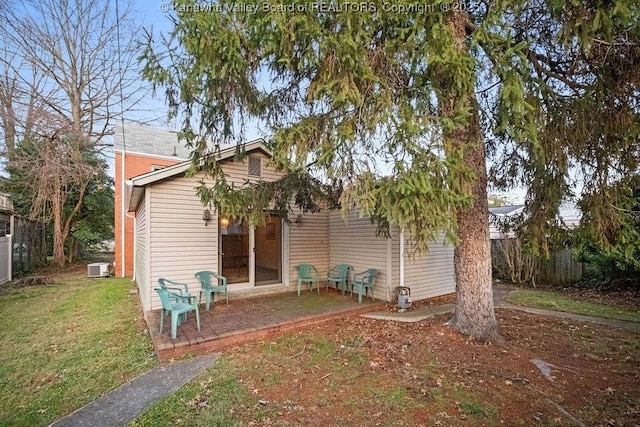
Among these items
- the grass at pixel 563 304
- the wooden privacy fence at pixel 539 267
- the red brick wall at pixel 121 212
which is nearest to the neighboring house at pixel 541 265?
the wooden privacy fence at pixel 539 267

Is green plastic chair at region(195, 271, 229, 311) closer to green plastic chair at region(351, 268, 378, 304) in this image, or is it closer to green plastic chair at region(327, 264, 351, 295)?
green plastic chair at region(327, 264, 351, 295)

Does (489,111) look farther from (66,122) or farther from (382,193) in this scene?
(66,122)

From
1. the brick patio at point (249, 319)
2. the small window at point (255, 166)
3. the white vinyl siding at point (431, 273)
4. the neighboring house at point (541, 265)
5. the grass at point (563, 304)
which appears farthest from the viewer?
Answer: the neighboring house at point (541, 265)

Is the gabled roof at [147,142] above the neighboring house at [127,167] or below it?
above

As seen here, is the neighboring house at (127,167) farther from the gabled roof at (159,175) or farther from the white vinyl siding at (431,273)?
the white vinyl siding at (431,273)

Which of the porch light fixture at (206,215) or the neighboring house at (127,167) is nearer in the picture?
the porch light fixture at (206,215)

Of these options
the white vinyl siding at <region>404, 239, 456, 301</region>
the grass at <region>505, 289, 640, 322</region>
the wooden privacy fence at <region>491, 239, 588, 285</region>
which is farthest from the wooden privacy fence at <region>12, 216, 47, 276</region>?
the wooden privacy fence at <region>491, 239, 588, 285</region>

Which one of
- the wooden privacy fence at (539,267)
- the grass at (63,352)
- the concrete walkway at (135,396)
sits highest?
the wooden privacy fence at (539,267)

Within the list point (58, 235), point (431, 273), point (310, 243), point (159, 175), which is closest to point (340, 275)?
point (310, 243)

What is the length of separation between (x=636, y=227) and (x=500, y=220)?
1.93m

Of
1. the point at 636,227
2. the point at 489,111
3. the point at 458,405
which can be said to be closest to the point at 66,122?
the point at 489,111

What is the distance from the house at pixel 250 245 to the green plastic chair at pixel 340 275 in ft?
1.01

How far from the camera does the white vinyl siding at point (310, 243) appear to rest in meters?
8.63

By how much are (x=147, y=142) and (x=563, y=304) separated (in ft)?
48.1
